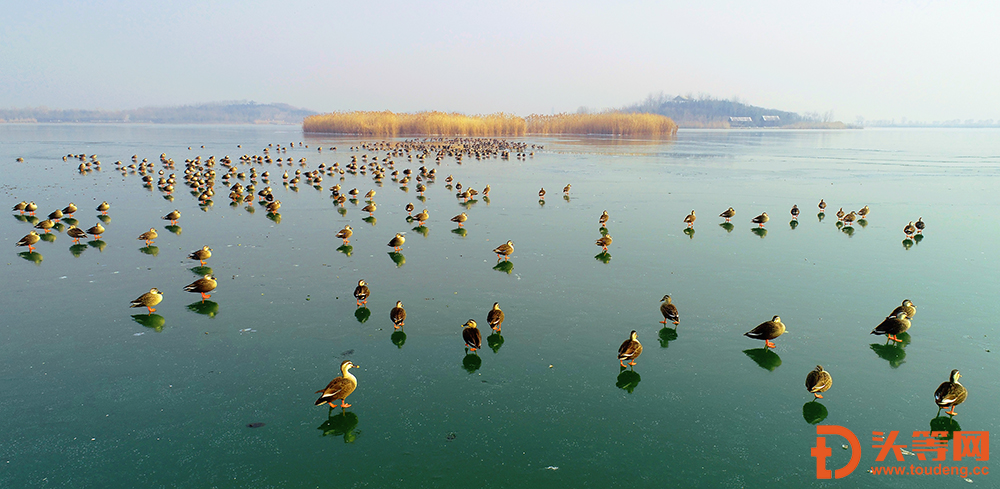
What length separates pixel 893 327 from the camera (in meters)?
12.1

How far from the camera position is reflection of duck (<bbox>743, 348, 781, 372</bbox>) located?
1132 centimetres

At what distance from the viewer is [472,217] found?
1062 inches

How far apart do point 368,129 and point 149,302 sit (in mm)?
109290

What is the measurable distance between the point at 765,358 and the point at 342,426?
8928mm

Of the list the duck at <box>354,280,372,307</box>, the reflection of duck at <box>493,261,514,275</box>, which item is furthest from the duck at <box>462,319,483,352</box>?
the reflection of duck at <box>493,261,514,275</box>

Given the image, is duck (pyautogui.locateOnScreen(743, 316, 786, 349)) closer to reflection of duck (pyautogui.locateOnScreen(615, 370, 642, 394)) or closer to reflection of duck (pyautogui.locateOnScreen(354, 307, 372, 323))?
reflection of duck (pyautogui.locateOnScreen(615, 370, 642, 394))

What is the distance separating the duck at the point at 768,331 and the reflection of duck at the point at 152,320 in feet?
46.2

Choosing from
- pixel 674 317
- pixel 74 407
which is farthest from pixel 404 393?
pixel 674 317

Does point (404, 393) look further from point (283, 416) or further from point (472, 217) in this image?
point (472, 217)

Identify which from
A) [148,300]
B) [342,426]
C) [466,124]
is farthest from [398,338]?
[466,124]

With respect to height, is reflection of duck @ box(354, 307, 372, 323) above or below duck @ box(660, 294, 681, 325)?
below

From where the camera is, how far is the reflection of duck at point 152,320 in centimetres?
1300

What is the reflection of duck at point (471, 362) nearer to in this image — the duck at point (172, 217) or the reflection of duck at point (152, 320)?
the reflection of duck at point (152, 320)

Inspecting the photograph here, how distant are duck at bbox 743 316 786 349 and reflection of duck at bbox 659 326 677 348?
1.62 metres
